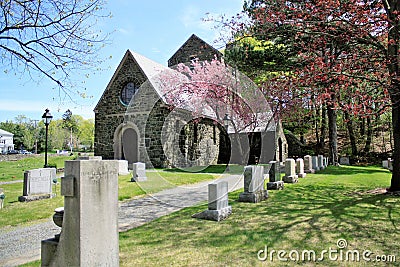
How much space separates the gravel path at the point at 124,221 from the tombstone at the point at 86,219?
168cm

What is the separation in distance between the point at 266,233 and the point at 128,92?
15.2 m

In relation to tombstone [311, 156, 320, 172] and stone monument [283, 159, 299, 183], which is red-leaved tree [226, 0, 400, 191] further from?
tombstone [311, 156, 320, 172]

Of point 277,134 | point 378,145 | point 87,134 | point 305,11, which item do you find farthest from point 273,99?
point 87,134

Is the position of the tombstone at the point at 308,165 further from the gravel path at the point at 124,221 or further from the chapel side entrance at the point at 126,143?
the chapel side entrance at the point at 126,143

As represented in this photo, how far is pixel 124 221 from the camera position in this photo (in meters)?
6.01

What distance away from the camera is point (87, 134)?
6756cm

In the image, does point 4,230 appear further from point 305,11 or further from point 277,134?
point 277,134

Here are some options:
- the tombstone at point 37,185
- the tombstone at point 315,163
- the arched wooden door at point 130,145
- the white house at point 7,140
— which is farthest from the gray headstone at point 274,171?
the white house at point 7,140

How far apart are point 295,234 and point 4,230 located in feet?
18.5

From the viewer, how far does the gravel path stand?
436 centimetres

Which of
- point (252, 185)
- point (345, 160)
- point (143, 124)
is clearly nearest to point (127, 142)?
point (143, 124)

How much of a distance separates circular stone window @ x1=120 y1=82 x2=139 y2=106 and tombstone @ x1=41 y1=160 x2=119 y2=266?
51.1ft

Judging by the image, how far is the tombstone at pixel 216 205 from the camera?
5859 mm

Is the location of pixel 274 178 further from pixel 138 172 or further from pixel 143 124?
pixel 143 124
